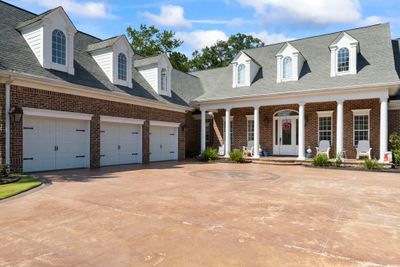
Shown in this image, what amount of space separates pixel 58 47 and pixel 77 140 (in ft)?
13.1

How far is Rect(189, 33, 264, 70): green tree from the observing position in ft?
136

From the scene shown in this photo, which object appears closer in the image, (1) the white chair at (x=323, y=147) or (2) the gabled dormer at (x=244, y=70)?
(1) the white chair at (x=323, y=147)

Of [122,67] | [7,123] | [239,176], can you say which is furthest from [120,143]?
[239,176]

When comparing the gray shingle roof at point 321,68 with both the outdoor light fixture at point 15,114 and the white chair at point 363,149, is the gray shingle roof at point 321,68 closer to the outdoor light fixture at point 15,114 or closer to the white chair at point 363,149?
the white chair at point 363,149

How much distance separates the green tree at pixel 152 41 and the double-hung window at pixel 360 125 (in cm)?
2444

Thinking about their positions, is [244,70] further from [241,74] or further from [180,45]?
[180,45]

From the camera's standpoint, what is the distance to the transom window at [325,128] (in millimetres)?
17969

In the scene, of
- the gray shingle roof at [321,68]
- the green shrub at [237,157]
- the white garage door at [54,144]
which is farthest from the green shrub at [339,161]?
the white garage door at [54,144]

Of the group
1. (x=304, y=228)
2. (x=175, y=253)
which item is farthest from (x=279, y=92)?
(x=175, y=253)

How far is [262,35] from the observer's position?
43500 millimetres

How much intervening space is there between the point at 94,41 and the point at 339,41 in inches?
545

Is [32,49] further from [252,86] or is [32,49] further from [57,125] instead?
[252,86]

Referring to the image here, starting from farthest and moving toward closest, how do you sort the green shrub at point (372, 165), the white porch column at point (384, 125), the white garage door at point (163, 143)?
the white garage door at point (163, 143)
the white porch column at point (384, 125)
the green shrub at point (372, 165)

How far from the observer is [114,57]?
15039 mm
